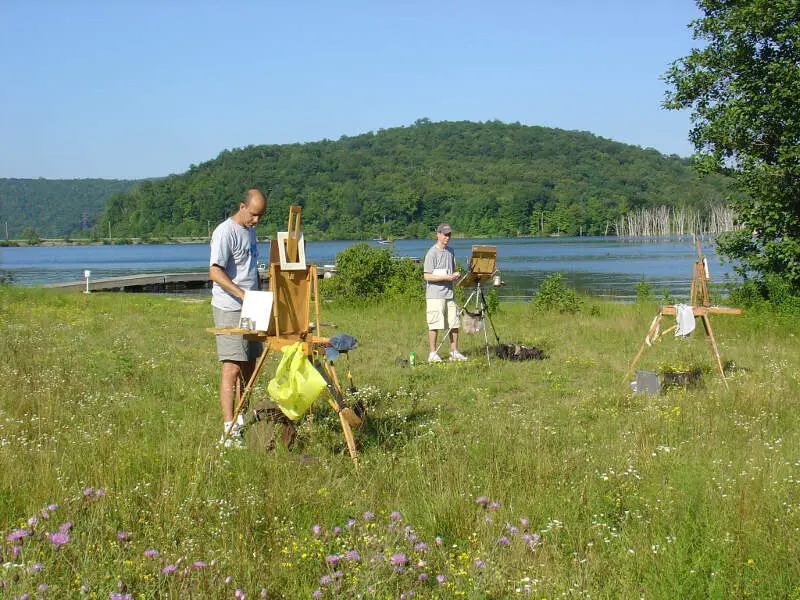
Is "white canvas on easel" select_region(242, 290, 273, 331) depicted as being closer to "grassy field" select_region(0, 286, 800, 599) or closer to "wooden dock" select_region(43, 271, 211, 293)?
"grassy field" select_region(0, 286, 800, 599)

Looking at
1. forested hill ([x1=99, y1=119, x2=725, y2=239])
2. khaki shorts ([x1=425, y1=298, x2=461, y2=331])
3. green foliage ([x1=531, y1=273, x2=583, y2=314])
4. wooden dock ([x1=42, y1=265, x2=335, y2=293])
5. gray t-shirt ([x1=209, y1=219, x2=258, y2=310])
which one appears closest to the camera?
gray t-shirt ([x1=209, y1=219, x2=258, y2=310])

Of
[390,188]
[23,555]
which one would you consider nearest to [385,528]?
[23,555]

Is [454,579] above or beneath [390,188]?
beneath

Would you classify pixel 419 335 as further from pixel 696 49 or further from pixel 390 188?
pixel 390 188

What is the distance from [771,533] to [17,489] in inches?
159

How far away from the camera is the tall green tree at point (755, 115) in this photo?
1248cm

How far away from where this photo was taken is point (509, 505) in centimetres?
429

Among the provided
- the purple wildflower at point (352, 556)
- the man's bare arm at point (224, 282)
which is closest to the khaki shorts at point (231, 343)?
the man's bare arm at point (224, 282)

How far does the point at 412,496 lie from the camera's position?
4.39 meters

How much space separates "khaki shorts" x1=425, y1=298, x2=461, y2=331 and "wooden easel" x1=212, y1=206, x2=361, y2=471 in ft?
17.3

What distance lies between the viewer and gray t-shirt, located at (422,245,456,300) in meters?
10.3

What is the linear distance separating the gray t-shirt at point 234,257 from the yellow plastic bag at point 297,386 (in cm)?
121

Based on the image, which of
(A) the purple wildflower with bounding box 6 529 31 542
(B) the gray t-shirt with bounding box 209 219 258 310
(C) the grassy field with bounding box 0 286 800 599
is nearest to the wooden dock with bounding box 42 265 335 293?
(C) the grassy field with bounding box 0 286 800 599

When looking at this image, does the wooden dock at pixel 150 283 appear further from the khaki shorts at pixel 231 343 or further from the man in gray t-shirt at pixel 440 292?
the khaki shorts at pixel 231 343
